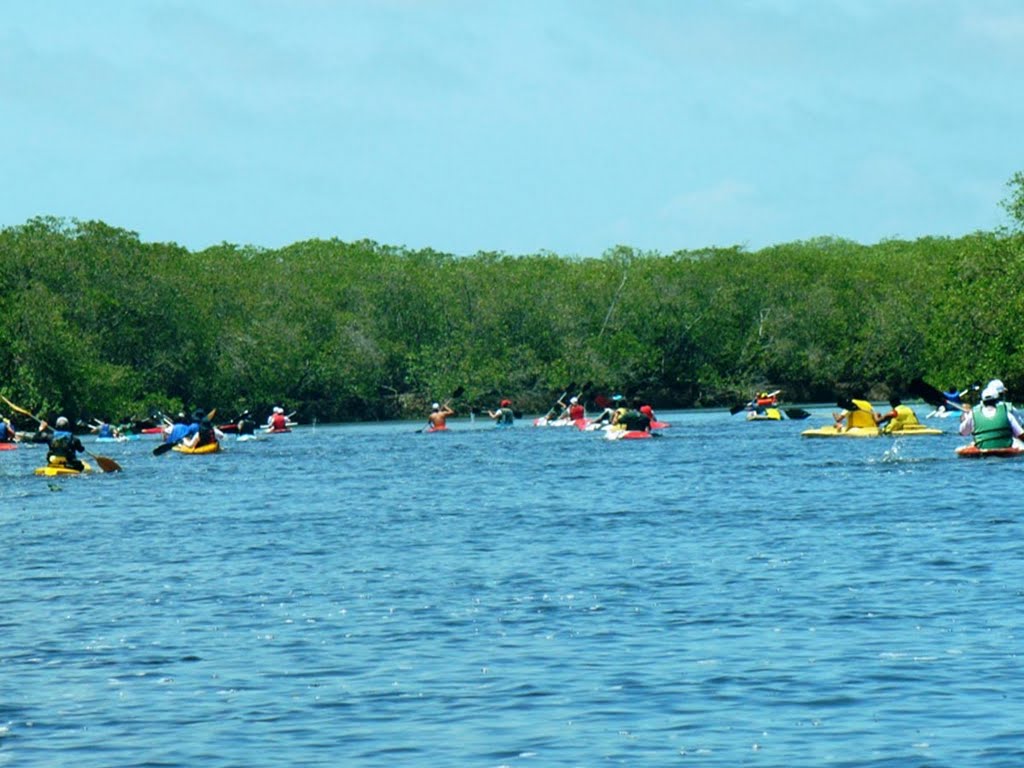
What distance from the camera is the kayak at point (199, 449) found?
61469mm

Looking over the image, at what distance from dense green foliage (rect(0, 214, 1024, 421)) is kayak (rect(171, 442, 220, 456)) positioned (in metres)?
30.8

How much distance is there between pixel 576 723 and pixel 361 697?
208cm

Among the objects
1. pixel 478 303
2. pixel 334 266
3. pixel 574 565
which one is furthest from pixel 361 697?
pixel 334 266

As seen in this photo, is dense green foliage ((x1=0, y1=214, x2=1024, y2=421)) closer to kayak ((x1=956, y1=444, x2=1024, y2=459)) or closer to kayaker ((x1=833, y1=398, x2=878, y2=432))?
kayaker ((x1=833, y1=398, x2=878, y2=432))

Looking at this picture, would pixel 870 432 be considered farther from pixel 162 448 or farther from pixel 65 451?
pixel 65 451

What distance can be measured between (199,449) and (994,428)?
2961 cm

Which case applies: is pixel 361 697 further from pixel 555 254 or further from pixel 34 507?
pixel 555 254

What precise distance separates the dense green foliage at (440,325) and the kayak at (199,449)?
101ft

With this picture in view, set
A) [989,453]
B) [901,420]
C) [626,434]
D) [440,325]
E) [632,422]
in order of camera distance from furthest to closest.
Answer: [440,325]
[632,422]
[626,434]
[901,420]
[989,453]

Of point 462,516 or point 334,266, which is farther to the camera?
point 334,266

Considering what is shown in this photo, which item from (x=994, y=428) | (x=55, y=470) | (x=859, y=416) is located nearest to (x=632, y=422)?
(x=859, y=416)

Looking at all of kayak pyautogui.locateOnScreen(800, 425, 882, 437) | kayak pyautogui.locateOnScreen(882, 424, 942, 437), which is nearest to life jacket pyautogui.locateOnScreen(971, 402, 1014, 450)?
kayak pyautogui.locateOnScreen(882, 424, 942, 437)

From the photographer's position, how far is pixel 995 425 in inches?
1614

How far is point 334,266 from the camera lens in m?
144
